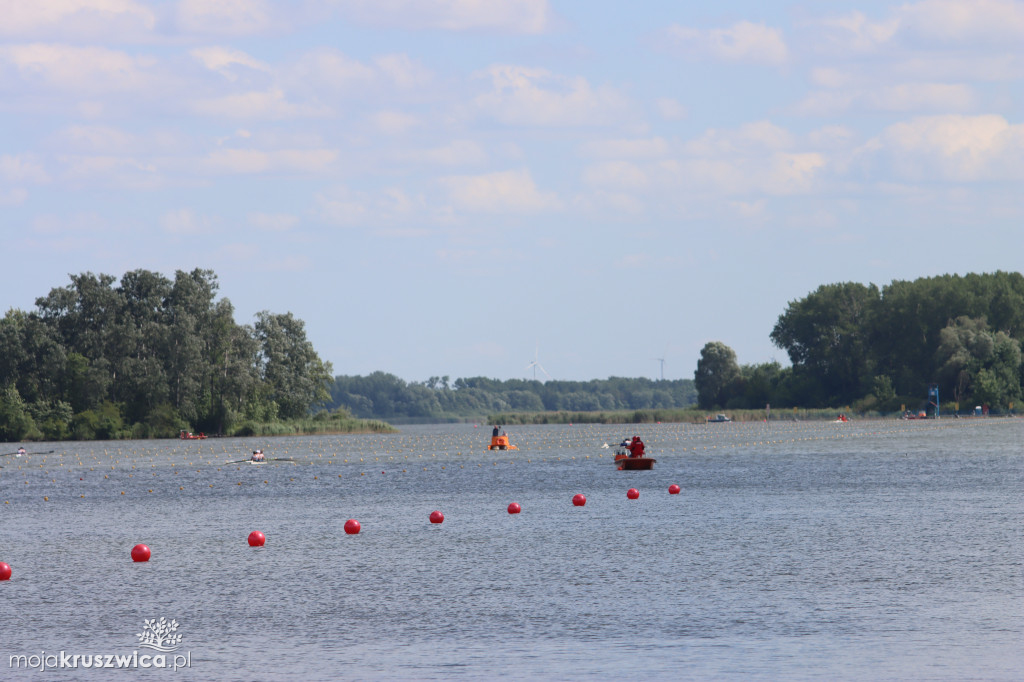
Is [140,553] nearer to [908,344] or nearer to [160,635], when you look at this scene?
[160,635]

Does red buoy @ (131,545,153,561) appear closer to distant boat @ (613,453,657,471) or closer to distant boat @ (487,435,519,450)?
distant boat @ (613,453,657,471)

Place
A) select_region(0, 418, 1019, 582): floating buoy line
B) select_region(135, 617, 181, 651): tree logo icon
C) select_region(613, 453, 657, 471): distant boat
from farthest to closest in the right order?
select_region(613, 453, 657, 471): distant boat → select_region(0, 418, 1019, 582): floating buoy line → select_region(135, 617, 181, 651): tree logo icon

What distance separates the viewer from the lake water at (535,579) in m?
19.0

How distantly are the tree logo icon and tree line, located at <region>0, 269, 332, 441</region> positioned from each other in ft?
344

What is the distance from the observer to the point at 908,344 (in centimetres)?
18425

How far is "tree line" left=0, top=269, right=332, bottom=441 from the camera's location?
123500 millimetres

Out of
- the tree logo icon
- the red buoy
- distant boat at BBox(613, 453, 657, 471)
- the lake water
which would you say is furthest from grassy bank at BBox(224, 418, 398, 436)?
the tree logo icon

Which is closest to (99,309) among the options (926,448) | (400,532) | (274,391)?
(274,391)

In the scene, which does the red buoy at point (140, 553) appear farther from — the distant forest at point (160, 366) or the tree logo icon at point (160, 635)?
the distant forest at point (160, 366)

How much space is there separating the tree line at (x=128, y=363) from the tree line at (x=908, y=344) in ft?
311

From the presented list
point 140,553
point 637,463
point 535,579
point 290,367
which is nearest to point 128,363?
point 290,367

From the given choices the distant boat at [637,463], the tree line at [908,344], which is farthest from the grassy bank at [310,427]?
the distant boat at [637,463]

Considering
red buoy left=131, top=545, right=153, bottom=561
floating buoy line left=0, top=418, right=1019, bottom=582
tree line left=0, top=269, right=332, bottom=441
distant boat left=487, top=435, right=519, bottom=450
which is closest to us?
red buoy left=131, top=545, right=153, bottom=561

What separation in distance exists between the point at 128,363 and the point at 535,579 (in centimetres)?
10421
